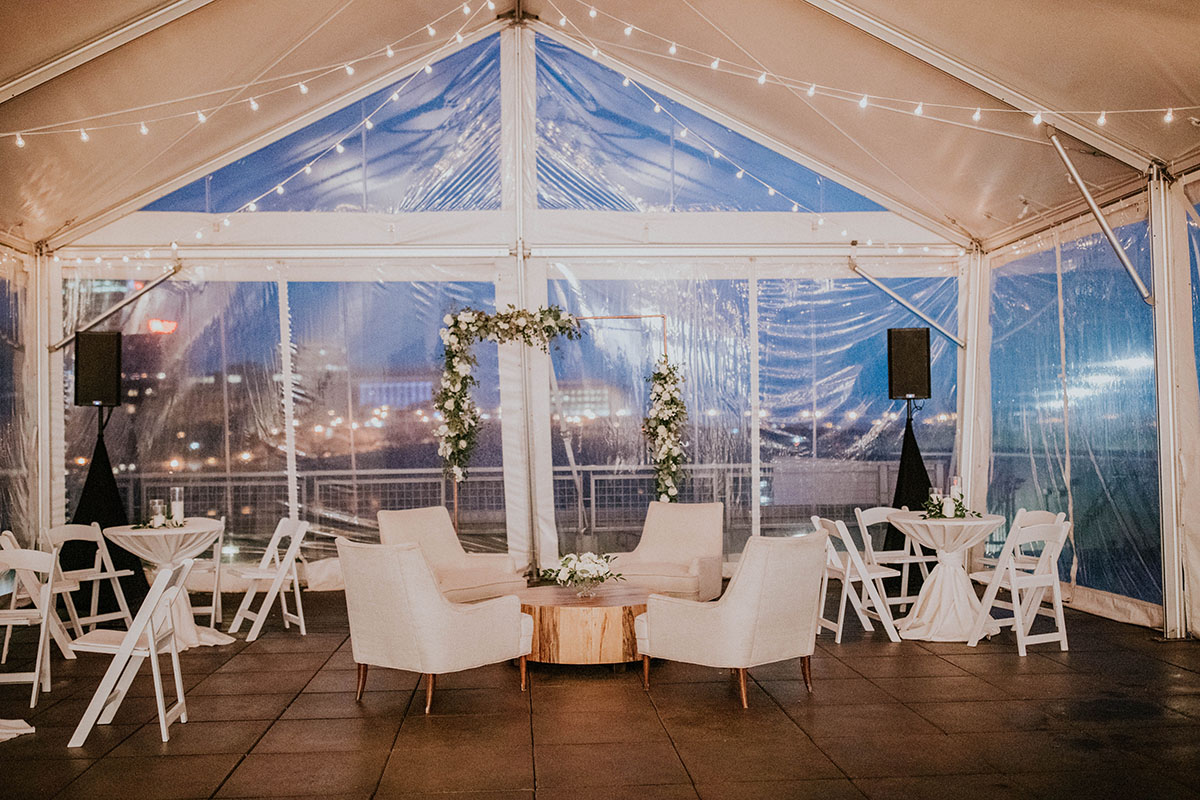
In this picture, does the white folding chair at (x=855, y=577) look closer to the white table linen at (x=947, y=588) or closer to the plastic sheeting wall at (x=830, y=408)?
the white table linen at (x=947, y=588)

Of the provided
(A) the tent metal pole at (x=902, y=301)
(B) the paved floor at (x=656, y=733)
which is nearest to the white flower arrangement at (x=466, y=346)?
(A) the tent metal pole at (x=902, y=301)

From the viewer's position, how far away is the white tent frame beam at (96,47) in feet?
17.6

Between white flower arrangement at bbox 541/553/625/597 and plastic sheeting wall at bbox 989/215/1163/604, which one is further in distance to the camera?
plastic sheeting wall at bbox 989/215/1163/604

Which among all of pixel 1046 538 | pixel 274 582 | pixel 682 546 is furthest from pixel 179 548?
pixel 1046 538

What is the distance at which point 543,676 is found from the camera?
17.4 ft

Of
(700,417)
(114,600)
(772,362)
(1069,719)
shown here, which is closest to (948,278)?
(772,362)

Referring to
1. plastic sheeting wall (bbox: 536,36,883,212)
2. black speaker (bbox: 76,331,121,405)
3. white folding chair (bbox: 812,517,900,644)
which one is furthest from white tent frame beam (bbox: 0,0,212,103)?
white folding chair (bbox: 812,517,900,644)

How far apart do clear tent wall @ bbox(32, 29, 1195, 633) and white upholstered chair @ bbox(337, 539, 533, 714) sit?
3.71 metres

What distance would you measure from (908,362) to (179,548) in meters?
5.77

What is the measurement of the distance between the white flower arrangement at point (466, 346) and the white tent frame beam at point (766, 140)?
2319 mm

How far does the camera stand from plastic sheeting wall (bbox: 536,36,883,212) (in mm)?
8609

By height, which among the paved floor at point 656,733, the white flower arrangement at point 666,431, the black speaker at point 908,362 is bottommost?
the paved floor at point 656,733

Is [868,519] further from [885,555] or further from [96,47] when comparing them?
[96,47]

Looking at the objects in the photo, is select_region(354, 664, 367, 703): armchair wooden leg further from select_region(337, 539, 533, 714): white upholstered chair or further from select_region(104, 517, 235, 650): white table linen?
select_region(104, 517, 235, 650): white table linen
